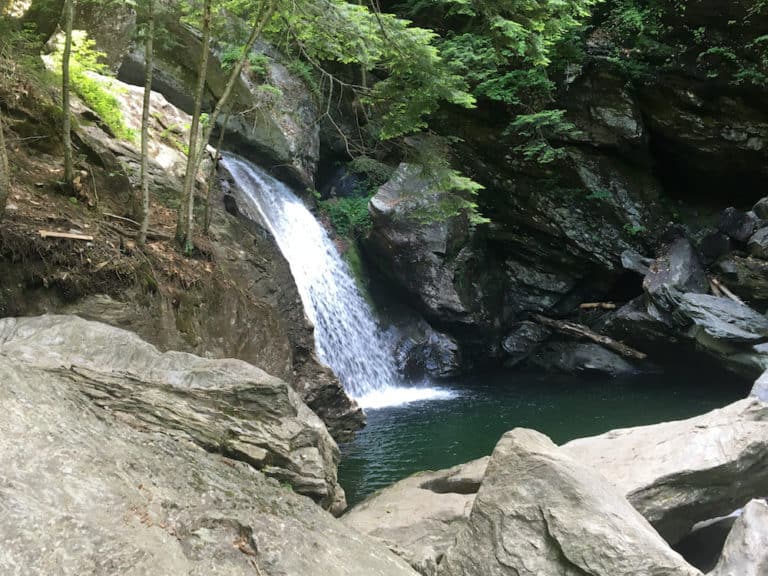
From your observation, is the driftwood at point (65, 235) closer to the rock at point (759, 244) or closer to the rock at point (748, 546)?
the rock at point (748, 546)

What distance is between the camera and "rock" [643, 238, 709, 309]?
13.7m

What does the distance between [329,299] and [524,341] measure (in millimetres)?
7004

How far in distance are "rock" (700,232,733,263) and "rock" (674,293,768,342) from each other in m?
1.53

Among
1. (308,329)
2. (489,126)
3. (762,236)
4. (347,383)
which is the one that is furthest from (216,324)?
(762,236)

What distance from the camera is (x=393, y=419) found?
1167cm

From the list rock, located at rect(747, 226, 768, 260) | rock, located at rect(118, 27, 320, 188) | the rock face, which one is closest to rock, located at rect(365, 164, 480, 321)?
rock, located at rect(118, 27, 320, 188)

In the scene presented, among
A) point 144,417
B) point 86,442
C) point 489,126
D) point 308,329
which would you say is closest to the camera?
point 86,442

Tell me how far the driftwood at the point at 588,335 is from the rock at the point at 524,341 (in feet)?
0.96

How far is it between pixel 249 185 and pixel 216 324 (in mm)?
7651

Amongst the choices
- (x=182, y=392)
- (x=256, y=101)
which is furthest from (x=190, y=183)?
(x=256, y=101)

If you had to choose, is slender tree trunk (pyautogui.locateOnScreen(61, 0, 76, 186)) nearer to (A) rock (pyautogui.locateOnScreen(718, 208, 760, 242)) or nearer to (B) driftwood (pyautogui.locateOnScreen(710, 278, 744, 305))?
(B) driftwood (pyautogui.locateOnScreen(710, 278, 744, 305))

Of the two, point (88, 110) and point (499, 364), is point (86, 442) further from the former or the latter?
point (499, 364)

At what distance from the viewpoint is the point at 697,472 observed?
16.6 ft

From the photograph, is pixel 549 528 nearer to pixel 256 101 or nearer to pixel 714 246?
pixel 256 101
